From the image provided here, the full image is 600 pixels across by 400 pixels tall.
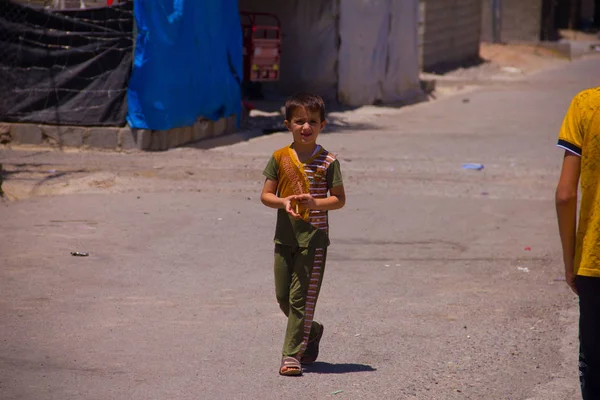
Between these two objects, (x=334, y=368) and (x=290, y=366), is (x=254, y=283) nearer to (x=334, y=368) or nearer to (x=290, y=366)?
(x=334, y=368)

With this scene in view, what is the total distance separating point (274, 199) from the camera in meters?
4.74

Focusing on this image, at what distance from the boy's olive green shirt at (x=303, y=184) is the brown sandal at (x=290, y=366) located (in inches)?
23.0

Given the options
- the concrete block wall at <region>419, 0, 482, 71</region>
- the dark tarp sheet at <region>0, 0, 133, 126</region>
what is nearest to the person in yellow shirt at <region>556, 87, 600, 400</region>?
the dark tarp sheet at <region>0, 0, 133, 126</region>

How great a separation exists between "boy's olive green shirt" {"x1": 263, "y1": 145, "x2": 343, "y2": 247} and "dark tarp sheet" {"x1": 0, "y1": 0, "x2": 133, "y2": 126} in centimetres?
842

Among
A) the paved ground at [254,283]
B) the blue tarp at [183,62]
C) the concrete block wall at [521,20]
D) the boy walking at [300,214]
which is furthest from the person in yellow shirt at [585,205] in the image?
the concrete block wall at [521,20]

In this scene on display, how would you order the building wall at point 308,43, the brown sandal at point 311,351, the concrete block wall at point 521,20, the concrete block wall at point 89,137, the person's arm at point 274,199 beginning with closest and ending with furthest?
the person's arm at point 274,199, the brown sandal at point 311,351, the concrete block wall at point 89,137, the building wall at point 308,43, the concrete block wall at point 521,20

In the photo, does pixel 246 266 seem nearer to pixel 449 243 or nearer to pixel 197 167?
pixel 449 243

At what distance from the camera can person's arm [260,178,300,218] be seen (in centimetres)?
468

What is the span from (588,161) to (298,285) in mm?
1846

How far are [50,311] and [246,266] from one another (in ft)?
5.87

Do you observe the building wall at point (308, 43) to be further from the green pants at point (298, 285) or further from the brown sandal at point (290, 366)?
the brown sandal at point (290, 366)

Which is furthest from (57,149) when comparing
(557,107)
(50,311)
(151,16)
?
(557,107)

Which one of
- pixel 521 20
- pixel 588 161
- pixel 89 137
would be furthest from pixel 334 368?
pixel 521 20

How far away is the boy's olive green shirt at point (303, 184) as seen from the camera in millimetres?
4793
